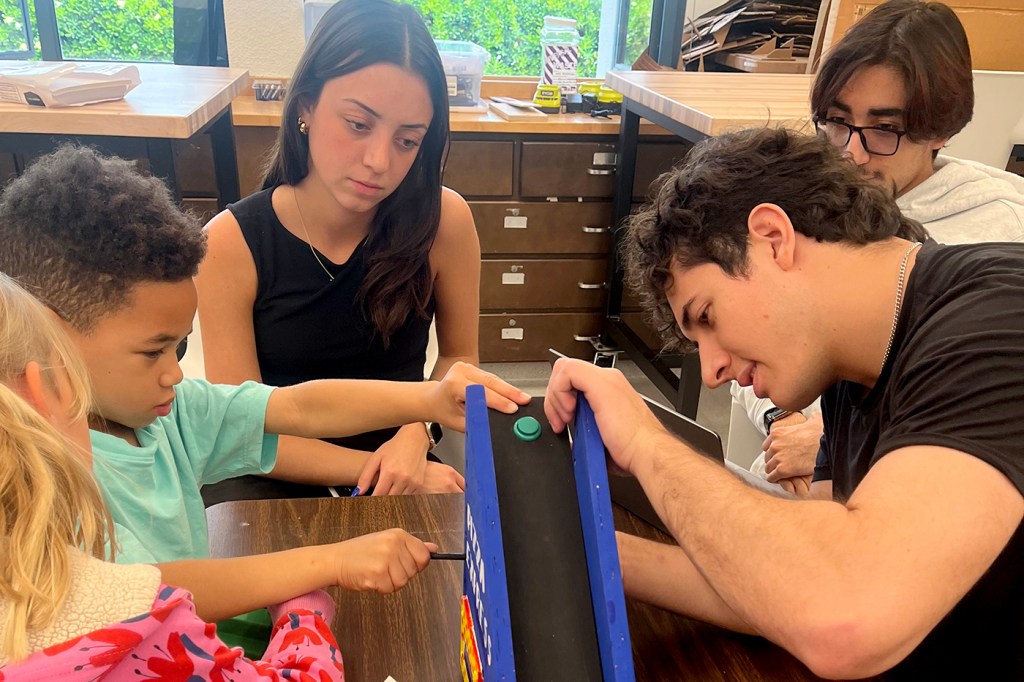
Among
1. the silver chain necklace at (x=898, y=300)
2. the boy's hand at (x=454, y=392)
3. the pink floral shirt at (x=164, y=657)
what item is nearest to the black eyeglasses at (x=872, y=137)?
the silver chain necklace at (x=898, y=300)

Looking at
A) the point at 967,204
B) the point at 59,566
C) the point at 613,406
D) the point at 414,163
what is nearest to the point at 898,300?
the point at 613,406

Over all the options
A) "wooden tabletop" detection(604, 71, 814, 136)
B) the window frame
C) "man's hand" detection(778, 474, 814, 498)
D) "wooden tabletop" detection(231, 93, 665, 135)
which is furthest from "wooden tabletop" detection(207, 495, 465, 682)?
the window frame

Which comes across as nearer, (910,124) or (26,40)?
(910,124)

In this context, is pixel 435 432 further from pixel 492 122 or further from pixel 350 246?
pixel 492 122

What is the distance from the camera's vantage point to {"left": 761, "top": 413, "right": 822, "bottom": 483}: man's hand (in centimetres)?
131

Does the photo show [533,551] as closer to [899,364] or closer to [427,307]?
[899,364]

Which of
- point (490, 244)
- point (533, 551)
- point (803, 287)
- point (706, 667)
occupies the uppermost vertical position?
point (803, 287)

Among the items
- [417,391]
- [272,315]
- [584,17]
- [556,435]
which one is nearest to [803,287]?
[556,435]

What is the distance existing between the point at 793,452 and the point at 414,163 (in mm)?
844

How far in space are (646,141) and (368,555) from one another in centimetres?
242

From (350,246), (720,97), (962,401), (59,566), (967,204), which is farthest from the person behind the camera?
(720,97)

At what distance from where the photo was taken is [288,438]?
129 cm

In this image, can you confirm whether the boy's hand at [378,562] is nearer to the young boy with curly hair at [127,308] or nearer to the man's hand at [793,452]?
the young boy with curly hair at [127,308]

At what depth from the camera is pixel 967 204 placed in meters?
1.37
